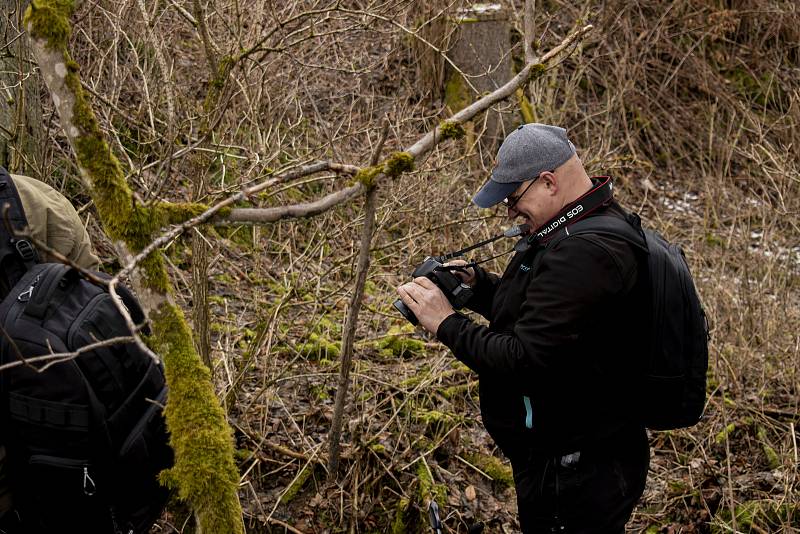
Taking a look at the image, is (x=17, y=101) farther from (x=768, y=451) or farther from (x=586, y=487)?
(x=768, y=451)

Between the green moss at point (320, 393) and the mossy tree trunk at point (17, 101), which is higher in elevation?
the mossy tree trunk at point (17, 101)

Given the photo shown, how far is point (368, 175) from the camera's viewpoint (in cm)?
283

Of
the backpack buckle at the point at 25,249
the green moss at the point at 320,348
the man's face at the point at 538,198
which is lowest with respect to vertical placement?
the green moss at the point at 320,348

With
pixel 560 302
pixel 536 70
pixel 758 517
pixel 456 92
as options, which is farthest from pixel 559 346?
pixel 456 92

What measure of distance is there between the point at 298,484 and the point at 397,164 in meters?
2.34

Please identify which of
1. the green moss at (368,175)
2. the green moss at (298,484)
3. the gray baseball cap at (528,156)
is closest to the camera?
the gray baseball cap at (528,156)

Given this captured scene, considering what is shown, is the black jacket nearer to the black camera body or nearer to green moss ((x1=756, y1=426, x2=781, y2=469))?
the black camera body

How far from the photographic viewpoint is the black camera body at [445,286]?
117 inches

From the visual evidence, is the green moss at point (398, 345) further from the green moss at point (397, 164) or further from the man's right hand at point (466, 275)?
the green moss at point (397, 164)

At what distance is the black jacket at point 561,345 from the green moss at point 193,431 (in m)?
0.90

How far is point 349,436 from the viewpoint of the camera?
4.73 m

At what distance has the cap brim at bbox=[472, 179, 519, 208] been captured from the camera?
2.76 meters

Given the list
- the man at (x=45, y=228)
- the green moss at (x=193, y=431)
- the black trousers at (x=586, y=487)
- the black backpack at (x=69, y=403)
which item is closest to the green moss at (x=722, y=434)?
the black trousers at (x=586, y=487)

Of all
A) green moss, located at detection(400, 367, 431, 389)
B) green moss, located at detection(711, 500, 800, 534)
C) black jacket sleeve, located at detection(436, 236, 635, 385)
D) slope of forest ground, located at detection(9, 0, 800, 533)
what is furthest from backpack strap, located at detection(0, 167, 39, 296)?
green moss, located at detection(711, 500, 800, 534)
